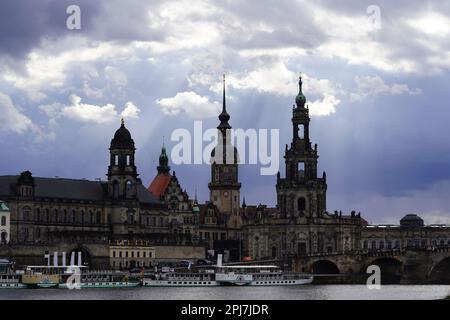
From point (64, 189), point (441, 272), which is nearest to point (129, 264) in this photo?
point (64, 189)

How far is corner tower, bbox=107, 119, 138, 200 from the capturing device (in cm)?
18025

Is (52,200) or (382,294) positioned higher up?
(52,200)

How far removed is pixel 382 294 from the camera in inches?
4828

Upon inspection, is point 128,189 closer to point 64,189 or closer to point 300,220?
point 64,189

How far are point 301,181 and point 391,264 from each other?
2595 centimetres

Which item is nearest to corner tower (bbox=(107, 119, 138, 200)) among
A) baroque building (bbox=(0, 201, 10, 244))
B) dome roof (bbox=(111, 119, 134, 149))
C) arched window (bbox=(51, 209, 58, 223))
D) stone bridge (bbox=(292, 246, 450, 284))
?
dome roof (bbox=(111, 119, 134, 149))

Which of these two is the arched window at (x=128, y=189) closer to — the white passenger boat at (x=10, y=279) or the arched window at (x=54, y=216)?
the arched window at (x=54, y=216)

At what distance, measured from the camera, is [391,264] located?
6506 inches

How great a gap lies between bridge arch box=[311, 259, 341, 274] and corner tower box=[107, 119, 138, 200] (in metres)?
28.6

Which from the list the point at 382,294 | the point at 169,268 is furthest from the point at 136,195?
the point at 382,294
